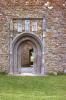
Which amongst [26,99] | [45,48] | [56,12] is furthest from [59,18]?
[26,99]

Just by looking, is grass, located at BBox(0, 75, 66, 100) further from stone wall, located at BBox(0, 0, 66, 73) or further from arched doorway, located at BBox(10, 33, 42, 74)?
arched doorway, located at BBox(10, 33, 42, 74)

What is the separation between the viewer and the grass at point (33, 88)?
9.06 m

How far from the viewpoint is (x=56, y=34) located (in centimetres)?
1449

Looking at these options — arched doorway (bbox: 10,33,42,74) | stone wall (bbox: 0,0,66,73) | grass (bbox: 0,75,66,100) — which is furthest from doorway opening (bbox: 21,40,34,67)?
grass (bbox: 0,75,66,100)

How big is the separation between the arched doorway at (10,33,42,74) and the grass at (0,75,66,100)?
1078 millimetres

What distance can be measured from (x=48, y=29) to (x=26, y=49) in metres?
1.29

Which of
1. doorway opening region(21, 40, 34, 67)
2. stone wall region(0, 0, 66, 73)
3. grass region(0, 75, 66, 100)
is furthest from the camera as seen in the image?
doorway opening region(21, 40, 34, 67)

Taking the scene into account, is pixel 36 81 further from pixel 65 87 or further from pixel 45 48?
pixel 45 48

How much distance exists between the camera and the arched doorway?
47.9 ft

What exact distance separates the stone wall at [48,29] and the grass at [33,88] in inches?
33.0

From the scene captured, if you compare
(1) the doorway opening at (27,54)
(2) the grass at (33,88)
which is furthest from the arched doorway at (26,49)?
(2) the grass at (33,88)

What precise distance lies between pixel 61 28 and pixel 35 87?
402 cm

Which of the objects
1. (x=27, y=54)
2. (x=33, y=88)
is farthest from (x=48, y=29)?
(x=33, y=88)

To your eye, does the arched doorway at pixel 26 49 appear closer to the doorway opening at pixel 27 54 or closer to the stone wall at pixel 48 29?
the doorway opening at pixel 27 54
